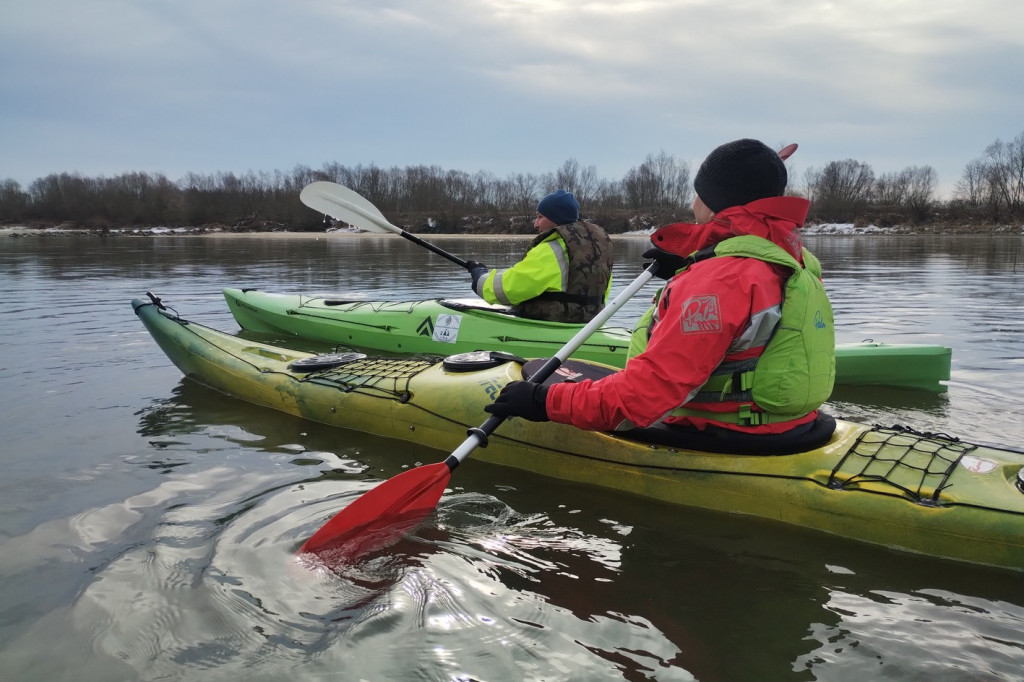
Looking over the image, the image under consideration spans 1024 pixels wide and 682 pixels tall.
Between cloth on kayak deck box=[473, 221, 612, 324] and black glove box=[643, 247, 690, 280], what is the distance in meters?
2.29

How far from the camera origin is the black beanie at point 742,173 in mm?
2896

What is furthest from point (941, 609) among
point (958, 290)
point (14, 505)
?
point (958, 290)

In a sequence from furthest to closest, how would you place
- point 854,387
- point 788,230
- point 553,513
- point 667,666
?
point 854,387 < point 553,513 < point 788,230 < point 667,666

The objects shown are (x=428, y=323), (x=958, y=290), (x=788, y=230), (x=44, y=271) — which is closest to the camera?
(x=788, y=230)

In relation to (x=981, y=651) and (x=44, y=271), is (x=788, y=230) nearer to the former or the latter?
(x=981, y=651)

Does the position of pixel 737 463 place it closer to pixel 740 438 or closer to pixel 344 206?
pixel 740 438

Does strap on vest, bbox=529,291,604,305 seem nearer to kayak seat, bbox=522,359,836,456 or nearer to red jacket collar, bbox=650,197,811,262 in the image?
kayak seat, bbox=522,359,836,456

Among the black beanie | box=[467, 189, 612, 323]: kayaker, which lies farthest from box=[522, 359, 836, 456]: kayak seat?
box=[467, 189, 612, 323]: kayaker

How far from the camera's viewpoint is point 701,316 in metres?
2.78

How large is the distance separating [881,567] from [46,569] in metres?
3.51

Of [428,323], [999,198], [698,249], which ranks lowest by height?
[428,323]

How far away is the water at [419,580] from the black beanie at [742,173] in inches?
59.3

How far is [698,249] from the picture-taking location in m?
3.07

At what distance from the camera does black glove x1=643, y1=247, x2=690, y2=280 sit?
367 cm
